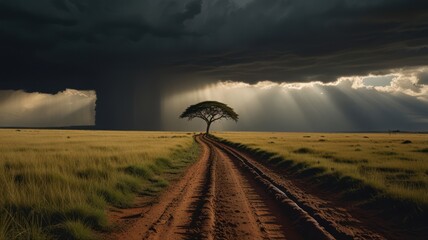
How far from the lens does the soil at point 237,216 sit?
7.76 meters

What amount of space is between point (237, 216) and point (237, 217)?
102 millimetres

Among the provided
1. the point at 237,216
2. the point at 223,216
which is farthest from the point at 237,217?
the point at 223,216

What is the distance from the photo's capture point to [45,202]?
916cm

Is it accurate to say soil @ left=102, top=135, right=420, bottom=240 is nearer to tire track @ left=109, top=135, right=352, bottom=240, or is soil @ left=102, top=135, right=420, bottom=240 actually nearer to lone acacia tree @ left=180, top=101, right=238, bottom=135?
tire track @ left=109, top=135, right=352, bottom=240

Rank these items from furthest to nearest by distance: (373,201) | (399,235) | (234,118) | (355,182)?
(234,118)
(355,182)
(373,201)
(399,235)

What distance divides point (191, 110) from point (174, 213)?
87.2m

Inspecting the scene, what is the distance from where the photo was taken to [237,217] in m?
9.10

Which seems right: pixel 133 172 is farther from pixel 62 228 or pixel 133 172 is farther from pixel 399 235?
pixel 399 235

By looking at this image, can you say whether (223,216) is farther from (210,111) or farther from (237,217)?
(210,111)

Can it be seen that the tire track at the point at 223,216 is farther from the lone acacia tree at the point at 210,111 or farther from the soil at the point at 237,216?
the lone acacia tree at the point at 210,111

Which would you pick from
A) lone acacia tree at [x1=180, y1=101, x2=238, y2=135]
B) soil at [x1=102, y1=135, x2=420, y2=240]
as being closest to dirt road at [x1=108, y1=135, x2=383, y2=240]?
soil at [x1=102, y1=135, x2=420, y2=240]

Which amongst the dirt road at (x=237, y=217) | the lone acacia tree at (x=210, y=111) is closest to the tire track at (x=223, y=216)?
the dirt road at (x=237, y=217)

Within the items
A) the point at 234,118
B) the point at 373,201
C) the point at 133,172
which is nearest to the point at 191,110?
the point at 234,118

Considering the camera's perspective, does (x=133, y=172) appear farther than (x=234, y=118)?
No
